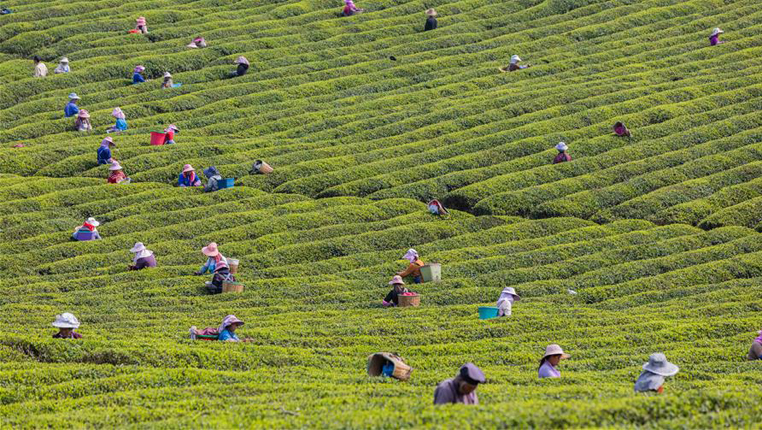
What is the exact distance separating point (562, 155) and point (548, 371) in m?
21.5

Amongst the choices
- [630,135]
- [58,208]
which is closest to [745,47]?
[630,135]

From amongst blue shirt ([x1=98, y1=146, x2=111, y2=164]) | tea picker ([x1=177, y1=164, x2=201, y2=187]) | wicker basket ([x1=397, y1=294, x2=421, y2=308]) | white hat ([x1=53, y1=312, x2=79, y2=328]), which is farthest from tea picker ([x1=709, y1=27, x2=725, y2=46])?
white hat ([x1=53, y1=312, x2=79, y2=328])

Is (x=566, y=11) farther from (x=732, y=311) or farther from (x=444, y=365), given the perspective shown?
(x=444, y=365)

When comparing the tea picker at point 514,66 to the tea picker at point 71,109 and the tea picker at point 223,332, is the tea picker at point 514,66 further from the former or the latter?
the tea picker at point 223,332

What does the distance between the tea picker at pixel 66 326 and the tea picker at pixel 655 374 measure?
37.0ft

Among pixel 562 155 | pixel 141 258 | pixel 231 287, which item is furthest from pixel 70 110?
pixel 562 155

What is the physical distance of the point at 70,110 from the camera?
45.0 metres

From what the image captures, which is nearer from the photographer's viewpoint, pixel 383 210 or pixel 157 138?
pixel 383 210

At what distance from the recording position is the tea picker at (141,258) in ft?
100

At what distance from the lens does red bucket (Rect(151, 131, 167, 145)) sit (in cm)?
4141

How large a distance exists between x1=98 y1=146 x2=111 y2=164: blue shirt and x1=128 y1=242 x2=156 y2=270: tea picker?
9307 mm

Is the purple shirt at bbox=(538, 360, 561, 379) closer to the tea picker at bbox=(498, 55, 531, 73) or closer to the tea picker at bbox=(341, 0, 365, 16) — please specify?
the tea picker at bbox=(498, 55, 531, 73)

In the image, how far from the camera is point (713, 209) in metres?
36.6

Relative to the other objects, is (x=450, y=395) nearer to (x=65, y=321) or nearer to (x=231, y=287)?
(x=65, y=321)
